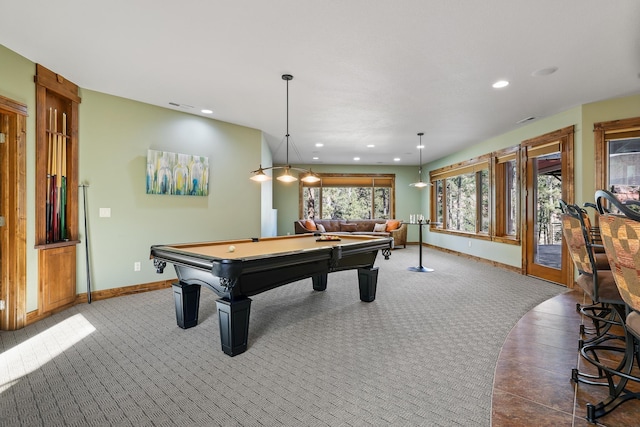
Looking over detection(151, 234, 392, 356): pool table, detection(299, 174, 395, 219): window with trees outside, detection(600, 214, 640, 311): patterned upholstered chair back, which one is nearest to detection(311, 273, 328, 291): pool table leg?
detection(151, 234, 392, 356): pool table

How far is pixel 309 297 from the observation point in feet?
13.4

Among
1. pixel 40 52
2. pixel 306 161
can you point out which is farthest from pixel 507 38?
pixel 306 161

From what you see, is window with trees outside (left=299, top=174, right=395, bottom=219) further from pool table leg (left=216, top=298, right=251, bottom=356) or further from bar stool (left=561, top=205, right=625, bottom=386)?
bar stool (left=561, top=205, right=625, bottom=386)

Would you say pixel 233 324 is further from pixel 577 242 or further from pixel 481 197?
pixel 481 197

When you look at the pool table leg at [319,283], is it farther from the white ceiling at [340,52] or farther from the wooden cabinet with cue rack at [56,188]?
the wooden cabinet with cue rack at [56,188]

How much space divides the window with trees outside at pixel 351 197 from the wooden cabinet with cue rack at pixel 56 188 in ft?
22.0

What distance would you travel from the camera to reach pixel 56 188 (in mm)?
3617

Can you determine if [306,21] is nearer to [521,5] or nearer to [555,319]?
[521,5]

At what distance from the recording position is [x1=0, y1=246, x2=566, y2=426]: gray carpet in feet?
5.77

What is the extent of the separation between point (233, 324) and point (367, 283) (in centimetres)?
193

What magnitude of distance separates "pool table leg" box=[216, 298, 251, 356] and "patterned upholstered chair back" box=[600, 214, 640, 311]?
228 centimetres

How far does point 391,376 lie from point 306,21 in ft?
9.10

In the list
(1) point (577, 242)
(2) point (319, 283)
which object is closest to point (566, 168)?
(1) point (577, 242)

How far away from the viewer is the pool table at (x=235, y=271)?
2.34 m
